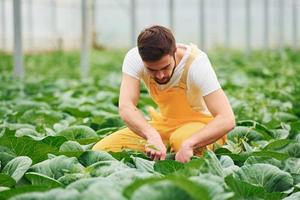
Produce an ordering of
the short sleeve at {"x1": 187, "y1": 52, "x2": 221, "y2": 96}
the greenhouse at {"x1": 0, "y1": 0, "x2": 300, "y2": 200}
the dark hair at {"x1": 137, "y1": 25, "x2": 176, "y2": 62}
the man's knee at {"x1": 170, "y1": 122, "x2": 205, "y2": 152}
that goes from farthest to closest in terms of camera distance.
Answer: the man's knee at {"x1": 170, "y1": 122, "x2": 205, "y2": 152} → the short sleeve at {"x1": 187, "y1": 52, "x2": 221, "y2": 96} → the dark hair at {"x1": 137, "y1": 25, "x2": 176, "y2": 62} → the greenhouse at {"x1": 0, "y1": 0, "x2": 300, "y2": 200}

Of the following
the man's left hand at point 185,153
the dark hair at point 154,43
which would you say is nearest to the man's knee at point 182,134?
the man's left hand at point 185,153

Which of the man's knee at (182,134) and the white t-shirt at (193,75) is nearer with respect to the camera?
the white t-shirt at (193,75)

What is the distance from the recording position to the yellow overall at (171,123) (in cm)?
513

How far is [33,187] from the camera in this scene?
329 cm

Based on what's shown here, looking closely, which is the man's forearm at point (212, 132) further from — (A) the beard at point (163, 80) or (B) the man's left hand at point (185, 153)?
(A) the beard at point (163, 80)

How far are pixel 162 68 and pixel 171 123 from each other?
0.92 m

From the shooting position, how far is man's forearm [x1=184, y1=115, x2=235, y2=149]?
15.1 feet

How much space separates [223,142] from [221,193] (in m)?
2.37

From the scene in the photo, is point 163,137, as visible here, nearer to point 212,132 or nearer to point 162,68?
point 212,132

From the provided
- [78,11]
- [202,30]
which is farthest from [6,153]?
[78,11]


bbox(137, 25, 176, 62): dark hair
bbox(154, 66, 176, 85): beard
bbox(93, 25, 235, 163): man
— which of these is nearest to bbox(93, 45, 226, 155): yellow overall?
bbox(93, 25, 235, 163): man

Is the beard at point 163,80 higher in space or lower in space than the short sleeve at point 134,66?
lower

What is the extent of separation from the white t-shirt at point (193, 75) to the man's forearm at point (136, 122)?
261mm

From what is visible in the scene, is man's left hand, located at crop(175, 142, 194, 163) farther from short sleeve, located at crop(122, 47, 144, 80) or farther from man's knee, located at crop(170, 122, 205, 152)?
short sleeve, located at crop(122, 47, 144, 80)
